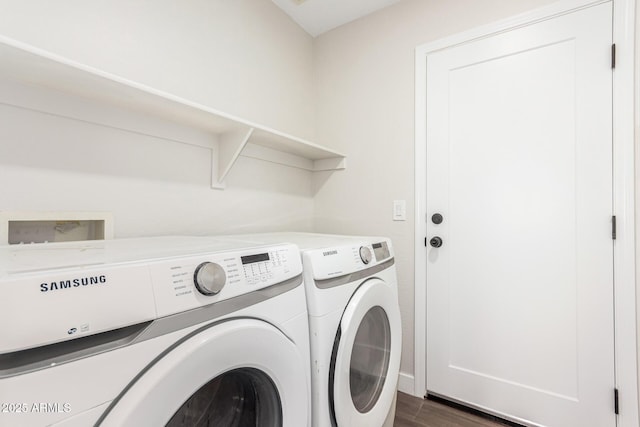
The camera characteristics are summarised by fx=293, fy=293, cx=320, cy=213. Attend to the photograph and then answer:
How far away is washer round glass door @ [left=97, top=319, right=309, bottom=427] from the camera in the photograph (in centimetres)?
47

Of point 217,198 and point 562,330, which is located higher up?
point 217,198

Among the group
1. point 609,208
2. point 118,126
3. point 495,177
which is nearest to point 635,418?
point 609,208

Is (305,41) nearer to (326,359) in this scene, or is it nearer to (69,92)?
(69,92)

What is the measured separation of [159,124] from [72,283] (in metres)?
1.04

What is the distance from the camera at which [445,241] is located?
66.1 inches

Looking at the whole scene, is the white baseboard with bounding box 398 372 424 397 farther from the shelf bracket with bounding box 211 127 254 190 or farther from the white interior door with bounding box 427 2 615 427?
the shelf bracket with bounding box 211 127 254 190

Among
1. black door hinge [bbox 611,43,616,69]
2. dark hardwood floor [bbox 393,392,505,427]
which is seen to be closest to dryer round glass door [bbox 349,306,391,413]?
dark hardwood floor [bbox 393,392,505,427]

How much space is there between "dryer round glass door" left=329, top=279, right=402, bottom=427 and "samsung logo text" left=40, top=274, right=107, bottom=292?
0.68m

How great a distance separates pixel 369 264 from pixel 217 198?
868mm

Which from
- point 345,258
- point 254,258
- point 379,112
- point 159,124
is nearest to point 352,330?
point 345,258

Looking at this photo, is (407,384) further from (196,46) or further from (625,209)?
(196,46)

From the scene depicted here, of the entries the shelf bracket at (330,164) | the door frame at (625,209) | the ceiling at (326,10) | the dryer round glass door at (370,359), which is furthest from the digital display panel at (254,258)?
the ceiling at (326,10)

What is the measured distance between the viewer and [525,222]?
1.47 m

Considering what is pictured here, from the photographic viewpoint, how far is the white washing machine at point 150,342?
384 millimetres
